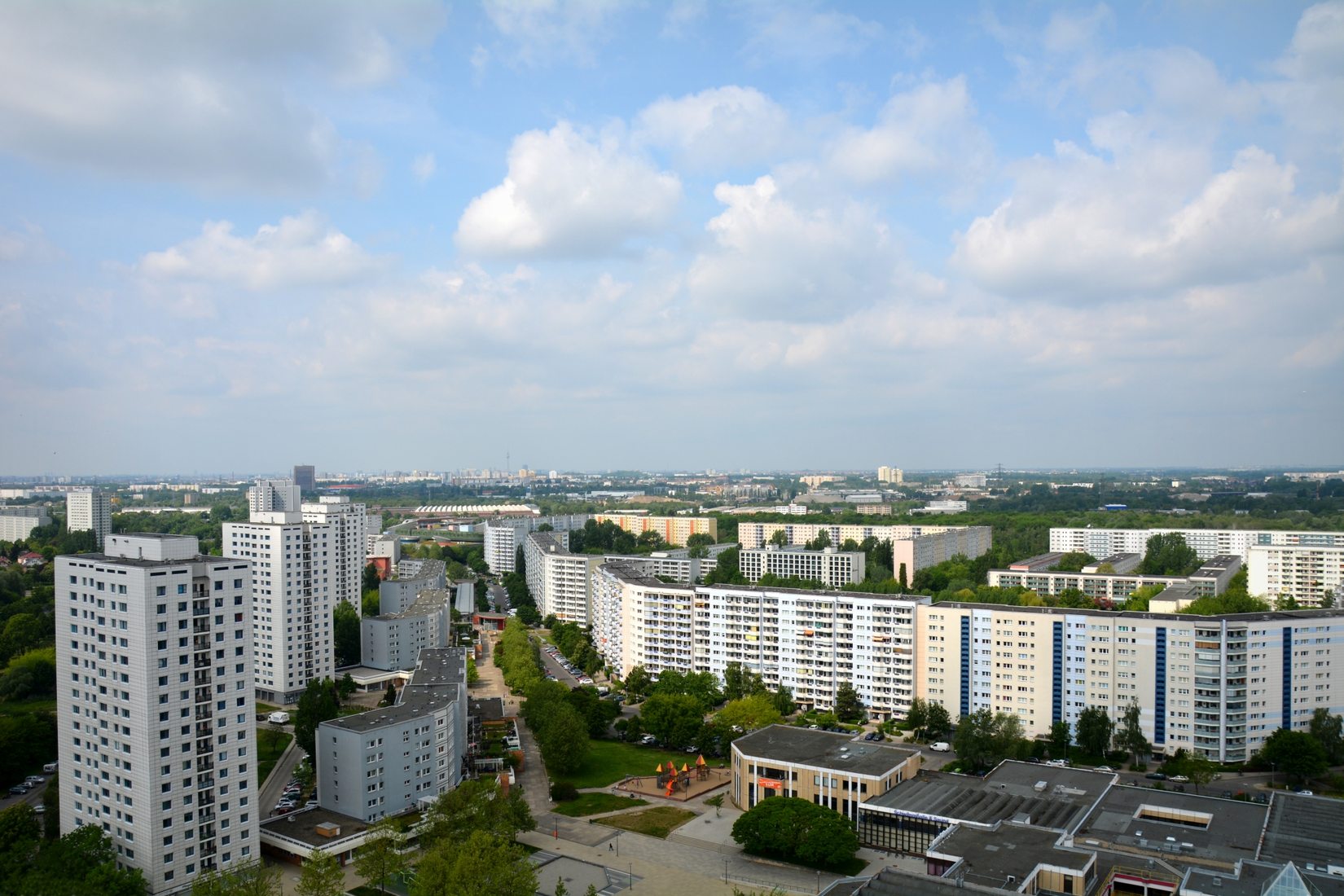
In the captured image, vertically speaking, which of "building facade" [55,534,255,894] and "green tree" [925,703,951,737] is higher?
"building facade" [55,534,255,894]

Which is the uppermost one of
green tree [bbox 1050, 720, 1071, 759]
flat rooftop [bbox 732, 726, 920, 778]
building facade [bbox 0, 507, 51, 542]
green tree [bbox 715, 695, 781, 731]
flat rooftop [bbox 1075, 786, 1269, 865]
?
building facade [bbox 0, 507, 51, 542]

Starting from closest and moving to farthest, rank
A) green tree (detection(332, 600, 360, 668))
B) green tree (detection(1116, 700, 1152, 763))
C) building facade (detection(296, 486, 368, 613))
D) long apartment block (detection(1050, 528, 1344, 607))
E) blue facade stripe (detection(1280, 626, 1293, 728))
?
green tree (detection(1116, 700, 1152, 763)) → blue facade stripe (detection(1280, 626, 1293, 728)) → green tree (detection(332, 600, 360, 668)) → building facade (detection(296, 486, 368, 613)) → long apartment block (detection(1050, 528, 1344, 607))

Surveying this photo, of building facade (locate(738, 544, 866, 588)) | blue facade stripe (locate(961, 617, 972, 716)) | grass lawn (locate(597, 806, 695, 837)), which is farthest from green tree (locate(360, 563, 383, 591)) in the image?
blue facade stripe (locate(961, 617, 972, 716))

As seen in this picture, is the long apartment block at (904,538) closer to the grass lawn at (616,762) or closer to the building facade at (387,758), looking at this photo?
the grass lawn at (616,762)

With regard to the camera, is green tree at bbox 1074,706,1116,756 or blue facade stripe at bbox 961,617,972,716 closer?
green tree at bbox 1074,706,1116,756

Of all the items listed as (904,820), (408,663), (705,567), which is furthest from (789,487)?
(904,820)

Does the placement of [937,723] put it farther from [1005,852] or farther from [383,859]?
[383,859]

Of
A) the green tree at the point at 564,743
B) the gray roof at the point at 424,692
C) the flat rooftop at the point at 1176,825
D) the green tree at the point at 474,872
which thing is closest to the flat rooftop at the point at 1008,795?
the flat rooftop at the point at 1176,825

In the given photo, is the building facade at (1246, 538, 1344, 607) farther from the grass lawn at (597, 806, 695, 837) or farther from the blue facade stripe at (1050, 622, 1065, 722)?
the grass lawn at (597, 806, 695, 837)
